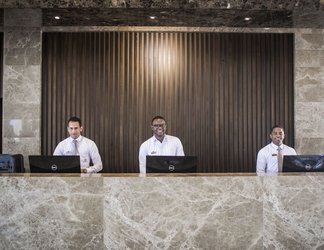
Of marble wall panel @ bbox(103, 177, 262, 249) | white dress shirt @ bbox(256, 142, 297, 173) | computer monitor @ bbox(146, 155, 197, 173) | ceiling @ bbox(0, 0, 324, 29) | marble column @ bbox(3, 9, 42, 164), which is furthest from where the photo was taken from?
marble column @ bbox(3, 9, 42, 164)

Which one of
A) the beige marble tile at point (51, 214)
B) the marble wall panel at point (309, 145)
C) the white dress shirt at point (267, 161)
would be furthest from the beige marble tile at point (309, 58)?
the beige marble tile at point (51, 214)

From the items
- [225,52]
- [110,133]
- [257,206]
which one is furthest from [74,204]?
[225,52]

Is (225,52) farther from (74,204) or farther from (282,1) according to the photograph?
(74,204)

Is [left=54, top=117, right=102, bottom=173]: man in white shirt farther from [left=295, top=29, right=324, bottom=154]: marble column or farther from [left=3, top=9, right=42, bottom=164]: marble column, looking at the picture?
[left=295, top=29, right=324, bottom=154]: marble column

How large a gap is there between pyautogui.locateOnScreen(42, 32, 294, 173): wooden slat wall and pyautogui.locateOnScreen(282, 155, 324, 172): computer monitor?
7.70 ft

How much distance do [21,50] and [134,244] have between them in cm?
398

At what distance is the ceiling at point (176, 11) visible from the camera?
13.3 feet

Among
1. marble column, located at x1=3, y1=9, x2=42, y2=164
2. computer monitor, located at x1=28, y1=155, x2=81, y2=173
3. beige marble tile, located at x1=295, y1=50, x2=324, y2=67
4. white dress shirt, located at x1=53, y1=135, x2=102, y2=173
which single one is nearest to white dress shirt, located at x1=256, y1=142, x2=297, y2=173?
beige marble tile, located at x1=295, y1=50, x2=324, y2=67

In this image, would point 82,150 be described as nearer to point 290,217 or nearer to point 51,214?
point 51,214

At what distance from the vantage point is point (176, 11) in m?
4.21

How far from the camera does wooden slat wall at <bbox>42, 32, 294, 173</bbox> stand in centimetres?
557

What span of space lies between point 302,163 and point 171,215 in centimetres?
140

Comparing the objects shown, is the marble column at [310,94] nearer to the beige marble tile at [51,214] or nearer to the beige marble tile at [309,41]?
the beige marble tile at [309,41]

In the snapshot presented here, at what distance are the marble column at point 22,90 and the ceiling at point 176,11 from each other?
27.9 inches
